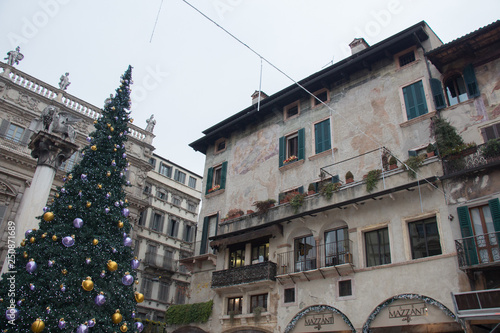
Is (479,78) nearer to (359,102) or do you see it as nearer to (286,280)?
(359,102)

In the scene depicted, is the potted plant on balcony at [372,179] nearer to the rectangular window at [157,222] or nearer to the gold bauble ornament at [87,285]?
the gold bauble ornament at [87,285]

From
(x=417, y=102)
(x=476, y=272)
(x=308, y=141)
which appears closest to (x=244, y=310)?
(x=308, y=141)

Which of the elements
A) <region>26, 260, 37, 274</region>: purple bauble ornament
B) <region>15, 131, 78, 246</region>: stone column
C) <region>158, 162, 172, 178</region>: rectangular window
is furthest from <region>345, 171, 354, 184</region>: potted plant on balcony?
<region>158, 162, 172, 178</region>: rectangular window

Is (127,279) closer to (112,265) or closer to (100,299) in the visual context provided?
(112,265)

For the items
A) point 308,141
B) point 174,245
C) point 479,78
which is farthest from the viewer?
point 174,245

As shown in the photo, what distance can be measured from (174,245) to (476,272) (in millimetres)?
30640

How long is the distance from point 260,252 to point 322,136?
7611mm

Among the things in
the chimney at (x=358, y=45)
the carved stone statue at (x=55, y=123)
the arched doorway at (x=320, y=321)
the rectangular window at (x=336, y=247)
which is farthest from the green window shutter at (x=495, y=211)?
the carved stone statue at (x=55, y=123)

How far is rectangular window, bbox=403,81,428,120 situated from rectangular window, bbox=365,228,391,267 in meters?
5.98

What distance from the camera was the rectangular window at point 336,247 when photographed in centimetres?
1897

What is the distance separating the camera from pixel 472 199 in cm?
1589

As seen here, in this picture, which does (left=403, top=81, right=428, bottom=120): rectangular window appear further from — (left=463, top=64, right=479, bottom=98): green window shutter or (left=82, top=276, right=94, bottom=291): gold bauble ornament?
(left=82, top=276, right=94, bottom=291): gold bauble ornament

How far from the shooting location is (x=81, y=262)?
11.1 meters

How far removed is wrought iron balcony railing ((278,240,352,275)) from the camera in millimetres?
18969
